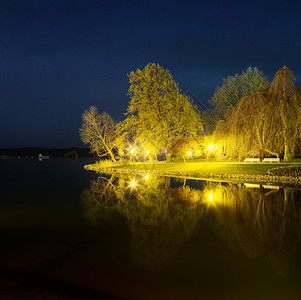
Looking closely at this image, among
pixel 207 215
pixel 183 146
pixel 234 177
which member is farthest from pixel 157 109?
pixel 207 215

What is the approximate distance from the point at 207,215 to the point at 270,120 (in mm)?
9931

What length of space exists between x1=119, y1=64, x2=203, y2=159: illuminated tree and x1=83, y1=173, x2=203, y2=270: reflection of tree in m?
20.7

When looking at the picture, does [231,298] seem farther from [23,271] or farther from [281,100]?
[281,100]

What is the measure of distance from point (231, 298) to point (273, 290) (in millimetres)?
771

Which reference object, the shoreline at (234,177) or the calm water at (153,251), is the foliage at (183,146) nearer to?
the shoreline at (234,177)

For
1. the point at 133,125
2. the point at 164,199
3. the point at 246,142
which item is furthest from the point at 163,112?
the point at 164,199

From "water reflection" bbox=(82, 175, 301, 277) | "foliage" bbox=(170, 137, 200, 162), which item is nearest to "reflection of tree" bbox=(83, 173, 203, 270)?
"water reflection" bbox=(82, 175, 301, 277)

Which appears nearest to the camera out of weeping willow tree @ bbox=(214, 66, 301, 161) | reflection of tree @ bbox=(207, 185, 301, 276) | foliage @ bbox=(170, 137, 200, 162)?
reflection of tree @ bbox=(207, 185, 301, 276)

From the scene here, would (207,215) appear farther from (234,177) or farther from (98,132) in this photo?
(98,132)

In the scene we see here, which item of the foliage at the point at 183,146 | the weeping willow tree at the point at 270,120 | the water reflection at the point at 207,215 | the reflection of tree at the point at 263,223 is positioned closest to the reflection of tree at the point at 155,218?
the water reflection at the point at 207,215

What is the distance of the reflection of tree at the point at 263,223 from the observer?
5.94 metres

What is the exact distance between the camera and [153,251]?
597 cm

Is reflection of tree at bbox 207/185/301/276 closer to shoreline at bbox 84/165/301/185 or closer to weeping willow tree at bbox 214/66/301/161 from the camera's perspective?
weeping willow tree at bbox 214/66/301/161

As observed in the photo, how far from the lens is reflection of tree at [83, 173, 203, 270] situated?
595cm
